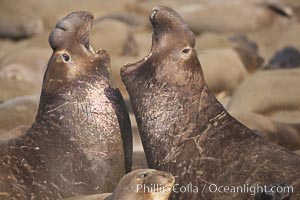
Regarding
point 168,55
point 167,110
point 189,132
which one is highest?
point 168,55

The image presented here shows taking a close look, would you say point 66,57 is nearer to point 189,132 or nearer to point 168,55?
point 168,55

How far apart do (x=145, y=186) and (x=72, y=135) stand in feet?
2.80

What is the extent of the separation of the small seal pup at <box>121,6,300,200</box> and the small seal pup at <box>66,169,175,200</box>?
38 centimetres

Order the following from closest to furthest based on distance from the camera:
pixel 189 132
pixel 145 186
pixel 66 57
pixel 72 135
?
1. pixel 145 186
2. pixel 189 132
3. pixel 72 135
4. pixel 66 57

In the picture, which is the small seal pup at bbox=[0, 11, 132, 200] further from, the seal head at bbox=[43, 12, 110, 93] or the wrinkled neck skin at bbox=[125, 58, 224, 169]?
the wrinkled neck skin at bbox=[125, 58, 224, 169]

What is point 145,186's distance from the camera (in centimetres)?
490

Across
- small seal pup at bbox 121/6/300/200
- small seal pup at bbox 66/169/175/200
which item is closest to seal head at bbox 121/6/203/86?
small seal pup at bbox 121/6/300/200

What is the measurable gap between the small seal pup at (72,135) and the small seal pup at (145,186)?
601 mm

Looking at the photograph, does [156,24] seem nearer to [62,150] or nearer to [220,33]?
[62,150]

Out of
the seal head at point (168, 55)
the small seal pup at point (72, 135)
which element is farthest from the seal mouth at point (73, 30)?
the seal head at point (168, 55)

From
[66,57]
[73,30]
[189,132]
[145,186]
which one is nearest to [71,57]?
[66,57]

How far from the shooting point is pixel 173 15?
5672 mm

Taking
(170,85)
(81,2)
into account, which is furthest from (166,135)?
(81,2)

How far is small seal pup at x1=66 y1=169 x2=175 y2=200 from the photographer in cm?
489
